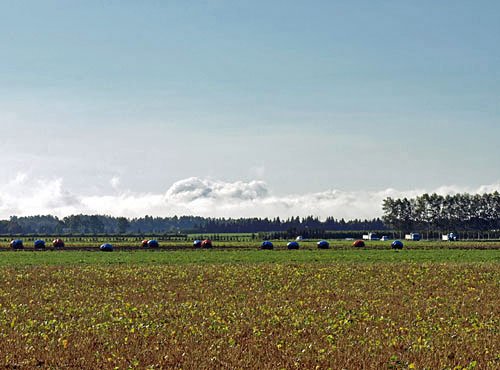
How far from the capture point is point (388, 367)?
704 inches

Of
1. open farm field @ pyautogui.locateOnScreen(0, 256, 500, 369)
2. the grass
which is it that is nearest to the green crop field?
open farm field @ pyautogui.locateOnScreen(0, 256, 500, 369)

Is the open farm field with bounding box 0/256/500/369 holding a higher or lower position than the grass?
lower

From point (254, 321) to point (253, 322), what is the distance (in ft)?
0.68

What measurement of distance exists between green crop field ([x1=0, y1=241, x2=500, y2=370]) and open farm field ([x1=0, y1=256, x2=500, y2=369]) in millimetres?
51

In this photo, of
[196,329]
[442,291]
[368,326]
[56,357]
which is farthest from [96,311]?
[442,291]

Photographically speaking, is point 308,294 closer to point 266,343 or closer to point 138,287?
point 138,287

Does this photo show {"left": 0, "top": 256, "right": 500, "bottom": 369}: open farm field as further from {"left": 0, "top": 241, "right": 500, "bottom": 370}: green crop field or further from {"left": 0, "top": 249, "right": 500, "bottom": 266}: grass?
{"left": 0, "top": 249, "right": 500, "bottom": 266}: grass

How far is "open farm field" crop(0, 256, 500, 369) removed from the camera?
18.9 metres

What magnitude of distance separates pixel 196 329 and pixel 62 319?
6.27m

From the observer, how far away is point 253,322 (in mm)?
24797

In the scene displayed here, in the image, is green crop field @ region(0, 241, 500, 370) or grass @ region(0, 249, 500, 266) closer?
green crop field @ region(0, 241, 500, 370)

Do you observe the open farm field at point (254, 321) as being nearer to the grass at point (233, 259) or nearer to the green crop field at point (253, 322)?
the green crop field at point (253, 322)

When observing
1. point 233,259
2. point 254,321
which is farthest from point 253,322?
point 233,259

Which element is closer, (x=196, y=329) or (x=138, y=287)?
(x=196, y=329)
